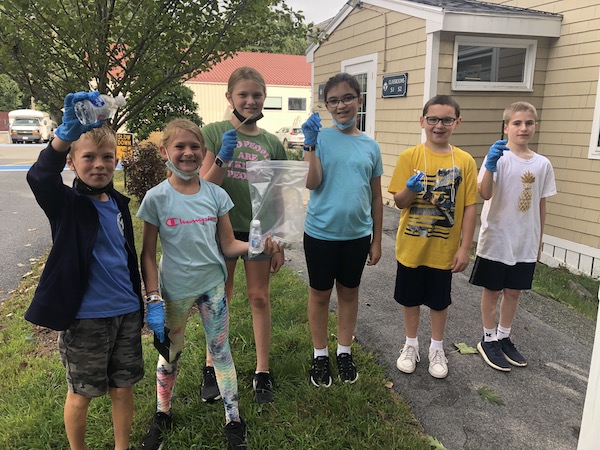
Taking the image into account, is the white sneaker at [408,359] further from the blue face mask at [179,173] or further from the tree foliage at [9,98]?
the tree foliage at [9,98]

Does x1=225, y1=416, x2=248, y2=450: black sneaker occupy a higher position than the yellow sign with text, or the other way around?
the yellow sign with text

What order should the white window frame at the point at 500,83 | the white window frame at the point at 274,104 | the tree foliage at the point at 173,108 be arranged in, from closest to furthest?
the white window frame at the point at 500,83, the tree foliage at the point at 173,108, the white window frame at the point at 274,104

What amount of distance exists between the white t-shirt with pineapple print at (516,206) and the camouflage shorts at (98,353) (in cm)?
236

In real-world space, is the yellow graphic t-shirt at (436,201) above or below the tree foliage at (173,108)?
below

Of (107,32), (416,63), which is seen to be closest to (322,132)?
(107,32)

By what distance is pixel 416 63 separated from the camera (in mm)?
7055

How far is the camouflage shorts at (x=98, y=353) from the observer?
1.86 m

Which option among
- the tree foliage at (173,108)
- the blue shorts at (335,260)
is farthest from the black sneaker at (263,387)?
the tree foliage at (173,108)

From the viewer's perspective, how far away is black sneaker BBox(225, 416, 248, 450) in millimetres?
2229

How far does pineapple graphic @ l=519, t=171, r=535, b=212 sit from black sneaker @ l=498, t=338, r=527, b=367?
1.00 metres

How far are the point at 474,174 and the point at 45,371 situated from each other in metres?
3.05

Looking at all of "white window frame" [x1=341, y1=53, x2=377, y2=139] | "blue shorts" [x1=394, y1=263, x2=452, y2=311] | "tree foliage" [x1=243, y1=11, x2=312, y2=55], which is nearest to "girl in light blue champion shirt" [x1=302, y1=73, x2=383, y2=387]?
"blue shorts" [x1=394, y1=263, x2=452, y2=311]

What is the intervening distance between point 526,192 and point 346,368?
1.67 meters

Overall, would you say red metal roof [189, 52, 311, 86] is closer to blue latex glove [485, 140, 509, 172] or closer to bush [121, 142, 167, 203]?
bush [121, 142, 167, 203]
